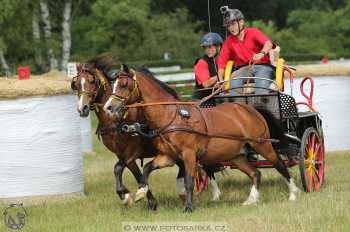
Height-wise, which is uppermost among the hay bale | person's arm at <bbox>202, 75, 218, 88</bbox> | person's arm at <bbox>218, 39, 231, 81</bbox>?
person's arm at <bbox>218, 39, 231, 81</bbox>

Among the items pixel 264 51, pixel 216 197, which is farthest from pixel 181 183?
pixel 264 51

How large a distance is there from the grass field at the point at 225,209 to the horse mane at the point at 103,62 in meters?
1.76

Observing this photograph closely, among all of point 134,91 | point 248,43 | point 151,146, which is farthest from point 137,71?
point 248,43

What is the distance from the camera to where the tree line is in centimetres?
3462

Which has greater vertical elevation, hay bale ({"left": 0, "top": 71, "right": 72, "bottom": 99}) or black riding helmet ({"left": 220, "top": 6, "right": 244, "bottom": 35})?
black riding helmet ({"left": 220, "top": 6, "right": 244, "bottom": 35})

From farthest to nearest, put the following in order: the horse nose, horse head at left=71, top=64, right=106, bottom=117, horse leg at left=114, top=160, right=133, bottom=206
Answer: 1. horse leg at left=114, top=160, right=133, bottom=206
2. horse head at left=71, top=64, right=106, bottom=117
3. the horse nose

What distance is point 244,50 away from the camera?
12.1m

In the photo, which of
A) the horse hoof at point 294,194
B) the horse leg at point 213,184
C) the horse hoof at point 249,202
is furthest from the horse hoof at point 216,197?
the horse hoof at point 294,194

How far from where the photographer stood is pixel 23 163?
38.4 ft

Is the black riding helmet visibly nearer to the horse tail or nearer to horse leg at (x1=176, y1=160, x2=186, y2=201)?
the horse tail

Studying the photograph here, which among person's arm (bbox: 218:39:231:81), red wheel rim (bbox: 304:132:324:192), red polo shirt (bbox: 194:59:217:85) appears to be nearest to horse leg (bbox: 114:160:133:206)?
person's arm (bbox: 218:39:231:81)

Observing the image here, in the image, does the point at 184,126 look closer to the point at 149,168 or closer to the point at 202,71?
the point at 149,168

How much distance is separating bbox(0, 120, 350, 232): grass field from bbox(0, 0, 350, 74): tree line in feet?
54.1

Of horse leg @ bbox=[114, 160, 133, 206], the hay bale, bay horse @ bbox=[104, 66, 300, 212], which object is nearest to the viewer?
bay horse @ bbox=[104, 66, 300, 212]
